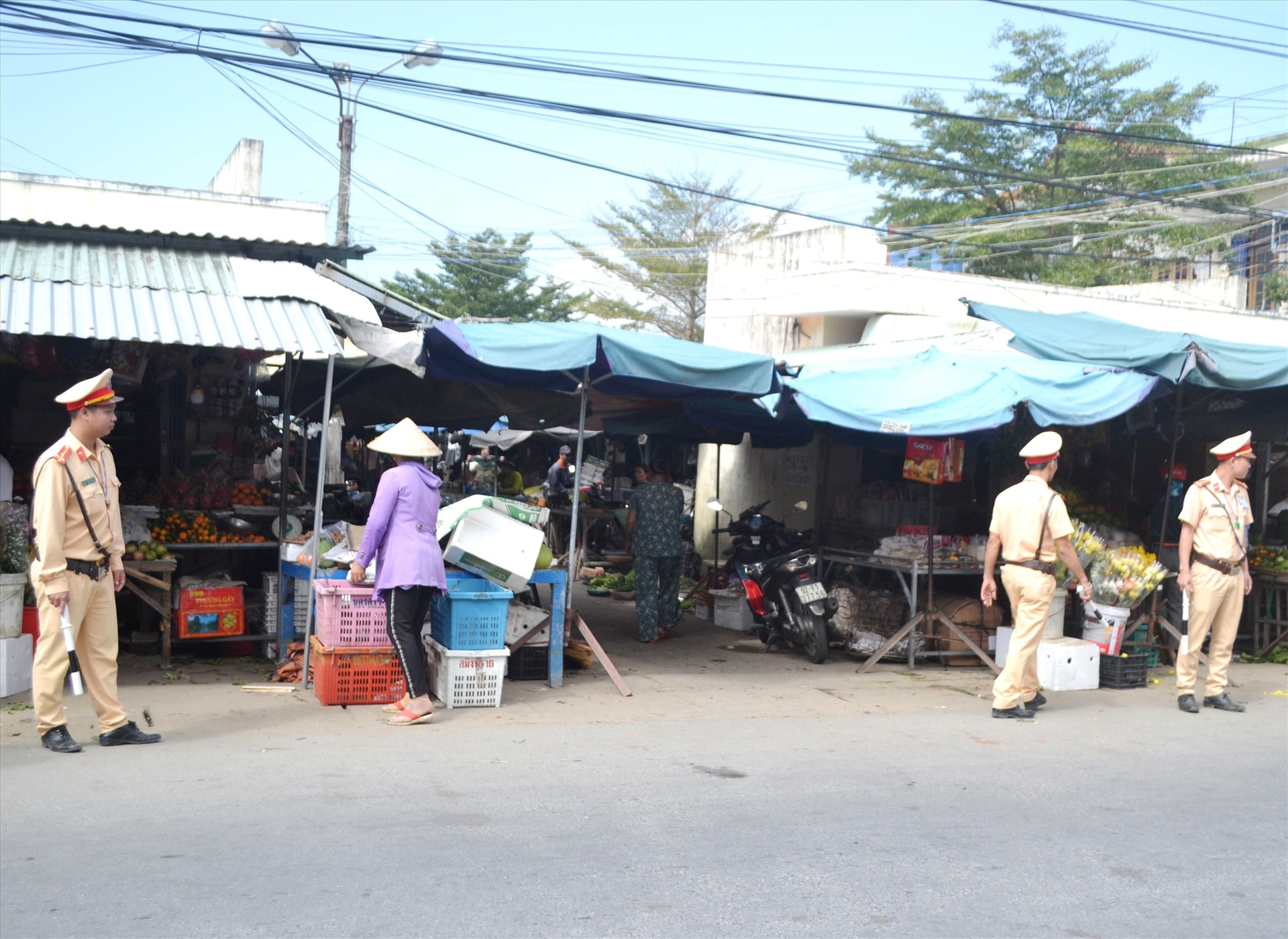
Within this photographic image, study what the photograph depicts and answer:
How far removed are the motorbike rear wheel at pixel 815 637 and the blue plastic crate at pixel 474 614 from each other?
3.67 meters

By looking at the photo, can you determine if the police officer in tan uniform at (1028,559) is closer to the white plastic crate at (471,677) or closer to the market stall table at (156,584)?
the white plastic crate at (471,677)

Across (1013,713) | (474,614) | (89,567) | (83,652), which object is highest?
→ (89,567)

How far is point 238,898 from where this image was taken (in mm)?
4289

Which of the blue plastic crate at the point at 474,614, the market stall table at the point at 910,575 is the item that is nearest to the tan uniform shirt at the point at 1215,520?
the market stall table at the point at 910,575

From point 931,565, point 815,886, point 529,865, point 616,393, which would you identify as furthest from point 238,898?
point 931,565

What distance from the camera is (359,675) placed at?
7883 mm

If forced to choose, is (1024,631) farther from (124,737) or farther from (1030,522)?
(124,737)

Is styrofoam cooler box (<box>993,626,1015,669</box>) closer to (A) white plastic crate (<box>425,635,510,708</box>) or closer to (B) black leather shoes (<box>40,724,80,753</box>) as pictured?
(A) white plastic crate (<box>425,635,510,708</box>)

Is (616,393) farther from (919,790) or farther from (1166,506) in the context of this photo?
(1166,506)

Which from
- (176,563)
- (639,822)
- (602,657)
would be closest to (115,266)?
(176,563)

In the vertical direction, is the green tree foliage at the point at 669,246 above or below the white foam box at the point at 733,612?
above

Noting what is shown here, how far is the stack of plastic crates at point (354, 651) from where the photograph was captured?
781 centimetres

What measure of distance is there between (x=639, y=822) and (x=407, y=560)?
2.66m

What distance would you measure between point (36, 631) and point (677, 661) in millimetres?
5381
